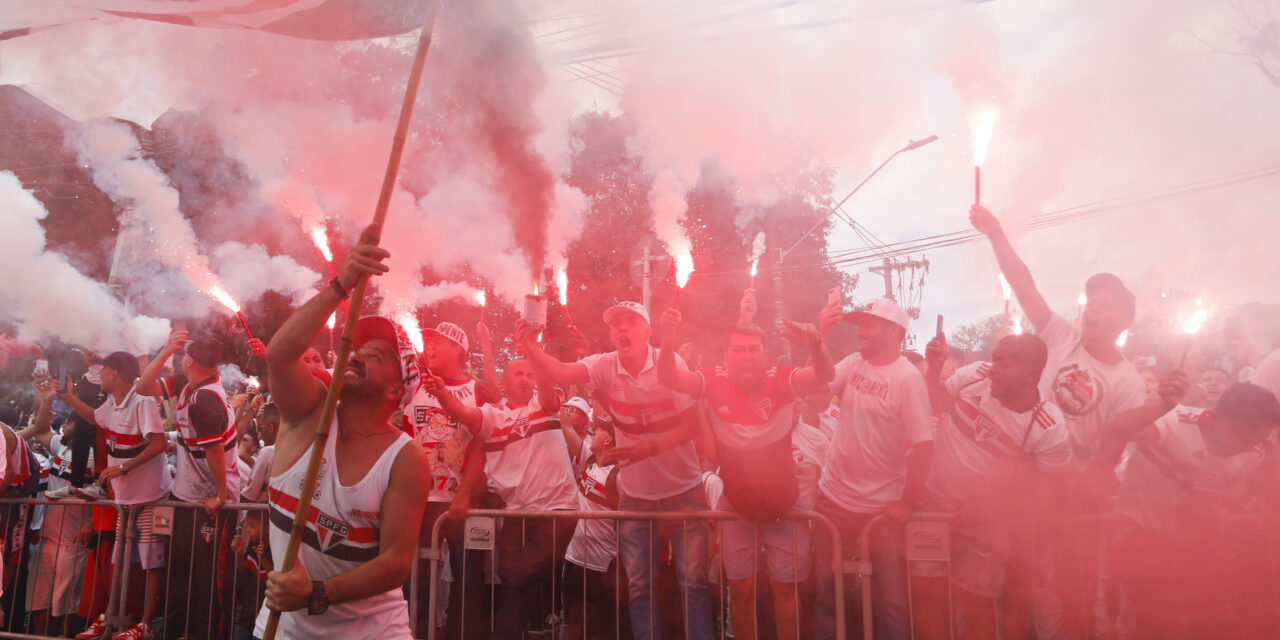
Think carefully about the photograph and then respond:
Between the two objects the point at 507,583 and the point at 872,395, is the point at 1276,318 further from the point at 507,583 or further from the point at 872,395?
the point at 507,583

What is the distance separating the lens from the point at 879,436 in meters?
4.64

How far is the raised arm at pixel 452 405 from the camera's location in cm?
507

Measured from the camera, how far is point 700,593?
15.4 ft

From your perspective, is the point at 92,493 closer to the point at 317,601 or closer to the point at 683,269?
A: the point at 317,601

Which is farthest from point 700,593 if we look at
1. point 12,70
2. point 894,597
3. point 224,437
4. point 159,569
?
point 12,70

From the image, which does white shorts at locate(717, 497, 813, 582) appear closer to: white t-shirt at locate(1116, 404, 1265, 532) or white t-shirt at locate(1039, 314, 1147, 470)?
white t-shirt at locate(1039, 314, 1147, 470)

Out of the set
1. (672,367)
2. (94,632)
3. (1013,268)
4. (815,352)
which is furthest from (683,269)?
(94,632)

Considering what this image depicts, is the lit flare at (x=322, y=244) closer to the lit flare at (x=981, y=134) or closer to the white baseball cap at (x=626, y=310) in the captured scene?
the white baseball cap at (x=626, y=310)

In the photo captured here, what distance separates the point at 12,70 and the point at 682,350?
18.9 ft

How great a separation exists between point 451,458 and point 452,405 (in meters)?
0.62

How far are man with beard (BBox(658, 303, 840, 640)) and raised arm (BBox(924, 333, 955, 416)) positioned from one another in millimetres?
1187

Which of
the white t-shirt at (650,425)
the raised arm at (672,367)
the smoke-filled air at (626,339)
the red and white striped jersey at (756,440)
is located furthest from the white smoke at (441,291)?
the red and white striped jersey at (756,440)

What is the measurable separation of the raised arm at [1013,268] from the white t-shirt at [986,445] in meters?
0.63

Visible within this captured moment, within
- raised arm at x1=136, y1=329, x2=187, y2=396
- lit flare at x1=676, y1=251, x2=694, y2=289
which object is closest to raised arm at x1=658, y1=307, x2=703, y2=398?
lit flare at x1=676, y1=251, x2=694, y2=289
